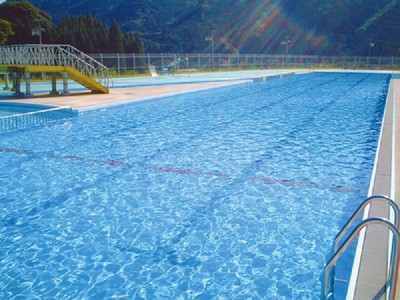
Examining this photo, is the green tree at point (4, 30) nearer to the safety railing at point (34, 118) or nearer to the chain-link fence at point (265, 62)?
the chain-link fence at point (265, 62)

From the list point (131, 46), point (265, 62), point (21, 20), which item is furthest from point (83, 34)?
point (265, 62)

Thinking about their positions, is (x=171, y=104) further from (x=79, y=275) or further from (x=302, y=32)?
(x=302, y=32)

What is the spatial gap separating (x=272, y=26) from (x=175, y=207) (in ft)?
282

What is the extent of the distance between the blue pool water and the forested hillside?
216 feet

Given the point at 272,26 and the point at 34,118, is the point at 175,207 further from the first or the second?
the point at 272,26

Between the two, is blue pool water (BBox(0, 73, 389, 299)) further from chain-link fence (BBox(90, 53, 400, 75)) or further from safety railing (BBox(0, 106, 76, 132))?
chain-link fence (BBox(90, 53, 400, 75))

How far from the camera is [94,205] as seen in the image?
19.1 feet

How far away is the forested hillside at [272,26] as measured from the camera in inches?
2891

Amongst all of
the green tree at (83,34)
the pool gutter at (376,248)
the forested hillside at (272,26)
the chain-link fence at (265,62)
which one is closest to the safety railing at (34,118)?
the pool gutter at (376,248)

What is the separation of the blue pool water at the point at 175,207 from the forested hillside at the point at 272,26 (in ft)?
216

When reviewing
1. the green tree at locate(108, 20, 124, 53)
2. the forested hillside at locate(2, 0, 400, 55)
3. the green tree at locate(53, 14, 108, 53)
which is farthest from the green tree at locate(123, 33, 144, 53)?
the forested hillside at locate(2, 0, 400, 55)

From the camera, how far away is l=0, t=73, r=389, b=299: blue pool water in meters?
4.04

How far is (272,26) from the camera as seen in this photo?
8631cm

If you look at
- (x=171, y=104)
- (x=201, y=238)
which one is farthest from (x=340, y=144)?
(x=171, y=104)
